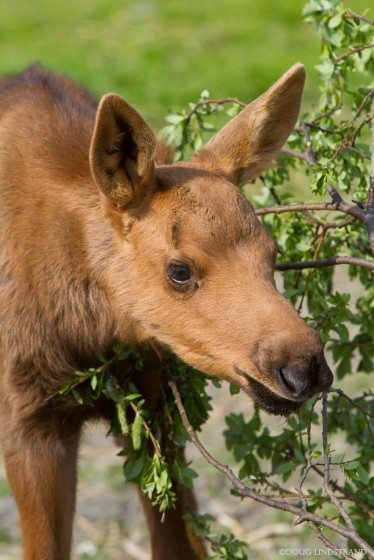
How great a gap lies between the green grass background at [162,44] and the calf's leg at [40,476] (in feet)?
26.0

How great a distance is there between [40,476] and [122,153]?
142cm

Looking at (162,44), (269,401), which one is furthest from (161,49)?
(269,401)

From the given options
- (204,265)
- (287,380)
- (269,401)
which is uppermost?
(204,265)

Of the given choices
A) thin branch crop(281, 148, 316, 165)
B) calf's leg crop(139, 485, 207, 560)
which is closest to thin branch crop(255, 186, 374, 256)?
thin branch crop(281, 148, 316, 165)

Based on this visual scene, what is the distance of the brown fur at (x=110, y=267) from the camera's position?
14.1ft

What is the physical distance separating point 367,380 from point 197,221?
13.7 feet

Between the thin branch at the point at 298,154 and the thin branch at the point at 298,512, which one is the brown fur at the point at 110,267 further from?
the thin branch at the point at 298,512

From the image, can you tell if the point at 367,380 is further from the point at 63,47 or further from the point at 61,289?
the point at 63,47

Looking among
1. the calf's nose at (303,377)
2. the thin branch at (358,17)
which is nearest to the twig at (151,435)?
the calf's nose at (303,377)

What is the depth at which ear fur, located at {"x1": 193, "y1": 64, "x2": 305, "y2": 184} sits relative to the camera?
4836mm

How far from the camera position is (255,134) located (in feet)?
16.1

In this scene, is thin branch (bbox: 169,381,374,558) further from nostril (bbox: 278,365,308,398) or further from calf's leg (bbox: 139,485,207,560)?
calf's leg (bbox: 139,485,207,560)

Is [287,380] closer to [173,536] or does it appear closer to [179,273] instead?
[179,273]

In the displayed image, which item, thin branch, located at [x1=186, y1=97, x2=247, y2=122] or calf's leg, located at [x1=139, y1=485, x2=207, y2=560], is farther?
calf's leg, located at [x1=139, y1=485, x2=207, y2=560]
